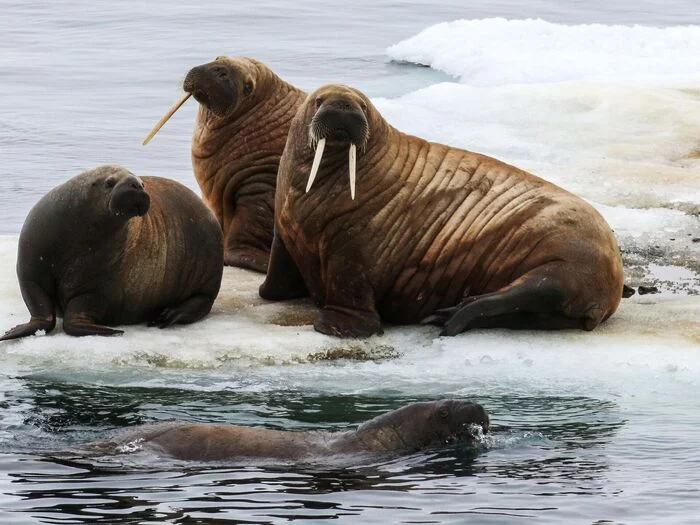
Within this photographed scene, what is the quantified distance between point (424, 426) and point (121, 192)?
2373 mm

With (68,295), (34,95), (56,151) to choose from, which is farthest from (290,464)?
(34,95)

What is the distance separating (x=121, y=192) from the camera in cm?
873

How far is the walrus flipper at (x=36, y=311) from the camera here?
8.92 m

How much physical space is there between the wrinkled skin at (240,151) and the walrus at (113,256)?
130cm

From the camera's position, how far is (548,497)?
6.75 m

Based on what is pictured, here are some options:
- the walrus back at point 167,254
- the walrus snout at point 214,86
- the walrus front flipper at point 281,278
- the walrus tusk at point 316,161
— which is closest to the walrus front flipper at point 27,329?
the walrus back at point 167,254

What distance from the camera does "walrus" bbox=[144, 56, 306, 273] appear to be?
10922 millimetres

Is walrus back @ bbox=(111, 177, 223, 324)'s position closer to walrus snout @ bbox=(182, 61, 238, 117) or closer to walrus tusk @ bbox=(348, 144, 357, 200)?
walrus tusk @ bbox=(348, 144, 357, 200)

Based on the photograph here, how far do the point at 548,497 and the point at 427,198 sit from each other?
3200 millimetres

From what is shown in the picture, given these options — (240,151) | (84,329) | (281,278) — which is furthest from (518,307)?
(240,151)

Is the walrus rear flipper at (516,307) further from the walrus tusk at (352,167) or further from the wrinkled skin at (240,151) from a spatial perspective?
the wrinkled skin at (240,151)

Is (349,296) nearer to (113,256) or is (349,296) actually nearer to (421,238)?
(421,238)

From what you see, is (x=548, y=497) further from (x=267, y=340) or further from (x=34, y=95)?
(x=34, y=95)

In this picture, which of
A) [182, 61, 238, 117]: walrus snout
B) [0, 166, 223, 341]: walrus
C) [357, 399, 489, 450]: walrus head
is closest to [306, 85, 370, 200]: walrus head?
[0, 166, 223, 341]: walrus
